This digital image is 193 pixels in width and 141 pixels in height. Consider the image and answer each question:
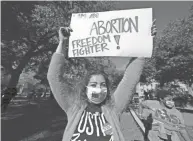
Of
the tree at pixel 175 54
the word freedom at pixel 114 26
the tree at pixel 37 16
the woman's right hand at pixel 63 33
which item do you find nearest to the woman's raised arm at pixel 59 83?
the woman's right hand at pixel 63 33

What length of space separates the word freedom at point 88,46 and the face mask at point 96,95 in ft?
2.37

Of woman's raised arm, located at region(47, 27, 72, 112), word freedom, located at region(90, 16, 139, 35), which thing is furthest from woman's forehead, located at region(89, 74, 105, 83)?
word freedom, located at region(90, 16, 139, 35)

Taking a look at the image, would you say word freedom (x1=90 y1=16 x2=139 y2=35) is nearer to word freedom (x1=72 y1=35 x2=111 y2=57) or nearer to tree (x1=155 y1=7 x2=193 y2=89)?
word freedom (x1=72 y1=35 x2=111 y2=57)

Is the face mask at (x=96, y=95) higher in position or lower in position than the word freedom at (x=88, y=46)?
lower

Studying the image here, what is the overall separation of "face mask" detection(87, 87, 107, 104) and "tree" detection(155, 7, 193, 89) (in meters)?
18.3

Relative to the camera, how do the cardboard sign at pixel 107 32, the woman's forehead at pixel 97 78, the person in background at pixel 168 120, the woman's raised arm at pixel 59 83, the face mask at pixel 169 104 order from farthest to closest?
the face mask at pixel 169 104 → the person in background at pixel 168 120 → the cardboard sign at pixel 107 32 → the woman's forehead at pixel 97 78 → the woman's raised arm at pixel 59 83

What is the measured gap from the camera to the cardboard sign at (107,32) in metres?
2.83

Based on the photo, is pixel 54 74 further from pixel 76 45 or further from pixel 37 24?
pixel 37 24

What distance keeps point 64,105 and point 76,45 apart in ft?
3.06

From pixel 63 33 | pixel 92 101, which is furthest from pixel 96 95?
pixel 63 33

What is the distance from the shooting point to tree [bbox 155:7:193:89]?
2036 centimetres

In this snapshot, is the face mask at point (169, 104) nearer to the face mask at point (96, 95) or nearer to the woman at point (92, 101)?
the woman at point (92, 101)

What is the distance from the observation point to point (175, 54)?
2228 cm

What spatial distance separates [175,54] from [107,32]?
68.6 ft
